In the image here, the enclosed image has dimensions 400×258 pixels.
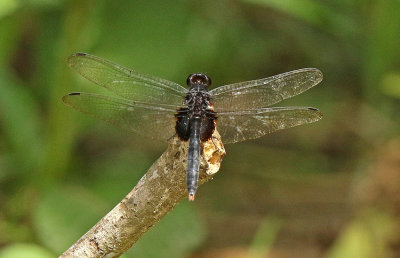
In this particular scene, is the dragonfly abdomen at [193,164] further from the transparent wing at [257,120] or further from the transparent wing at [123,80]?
the transparent wing at [123,80]

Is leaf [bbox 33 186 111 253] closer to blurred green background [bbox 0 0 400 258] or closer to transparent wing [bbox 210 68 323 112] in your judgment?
blurred green background [bbox 0 0 400 258]

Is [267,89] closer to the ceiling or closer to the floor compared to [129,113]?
closer to the ceiling

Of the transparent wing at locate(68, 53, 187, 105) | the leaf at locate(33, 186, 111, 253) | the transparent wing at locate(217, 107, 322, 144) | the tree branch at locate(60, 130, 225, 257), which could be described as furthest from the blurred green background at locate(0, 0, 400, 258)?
the tree branch at locate(60, 130, 225, 257)

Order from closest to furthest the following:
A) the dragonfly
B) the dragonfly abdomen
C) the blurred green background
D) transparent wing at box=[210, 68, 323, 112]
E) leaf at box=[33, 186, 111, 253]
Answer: the dragonfly abdomen, the dragonfly, transparent wing at box=[210, 68, 323, 112], leaf at box=[33, 186, 111, 253], the blurred green background

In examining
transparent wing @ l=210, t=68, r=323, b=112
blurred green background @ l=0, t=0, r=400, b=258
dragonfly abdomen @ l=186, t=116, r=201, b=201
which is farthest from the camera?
blurred green background @ l=0, t=0, r=400, b=258

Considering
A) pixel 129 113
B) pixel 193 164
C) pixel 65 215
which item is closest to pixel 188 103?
pixel 129 113

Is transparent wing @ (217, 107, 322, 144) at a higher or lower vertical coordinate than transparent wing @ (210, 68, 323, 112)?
lower

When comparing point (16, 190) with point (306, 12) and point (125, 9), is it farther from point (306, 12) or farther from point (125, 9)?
point (306, 12)

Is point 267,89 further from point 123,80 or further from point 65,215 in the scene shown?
point 65,215

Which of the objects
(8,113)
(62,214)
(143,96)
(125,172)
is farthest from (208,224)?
(143,96)
